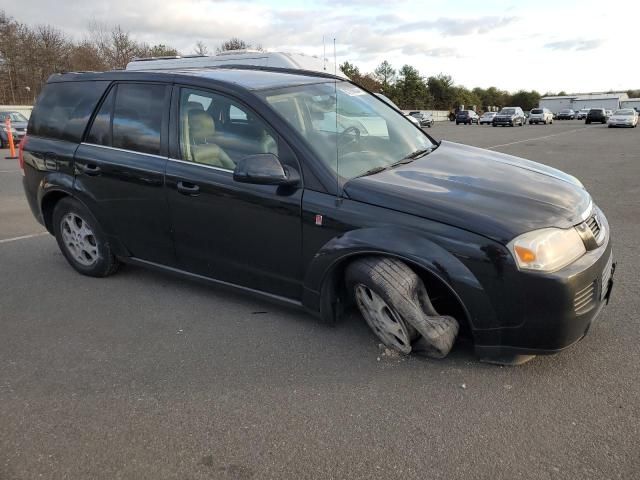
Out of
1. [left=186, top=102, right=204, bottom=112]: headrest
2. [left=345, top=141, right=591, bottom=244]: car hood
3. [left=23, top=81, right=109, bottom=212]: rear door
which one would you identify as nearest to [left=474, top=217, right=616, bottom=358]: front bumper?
[left=345, top=141, right=591, bottom=244]: car hood

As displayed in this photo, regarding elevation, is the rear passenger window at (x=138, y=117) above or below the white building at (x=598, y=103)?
below

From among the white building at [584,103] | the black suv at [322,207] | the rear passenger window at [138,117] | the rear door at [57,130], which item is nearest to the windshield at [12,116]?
the rear door at [57,130]

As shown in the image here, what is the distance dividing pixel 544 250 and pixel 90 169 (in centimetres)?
342

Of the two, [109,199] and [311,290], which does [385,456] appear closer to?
[311,290]

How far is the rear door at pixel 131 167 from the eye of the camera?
12.3 feet

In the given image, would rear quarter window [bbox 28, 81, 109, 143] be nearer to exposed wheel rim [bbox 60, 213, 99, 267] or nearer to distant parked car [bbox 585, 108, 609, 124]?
exposed wheel rim [bbox 60, 213, 99, 267]

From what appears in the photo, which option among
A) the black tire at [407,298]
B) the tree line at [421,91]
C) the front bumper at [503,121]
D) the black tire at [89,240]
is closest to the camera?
the black tire at [407,298]

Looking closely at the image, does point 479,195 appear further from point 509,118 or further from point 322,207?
point 509,118

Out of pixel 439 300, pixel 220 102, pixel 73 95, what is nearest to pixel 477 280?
pixel 439 300

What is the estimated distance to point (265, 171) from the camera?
3.03 metres

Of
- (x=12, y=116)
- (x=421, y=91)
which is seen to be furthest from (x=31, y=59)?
(x=421, y=91)

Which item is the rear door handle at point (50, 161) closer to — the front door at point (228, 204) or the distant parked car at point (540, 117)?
the front door at point (228, 204)

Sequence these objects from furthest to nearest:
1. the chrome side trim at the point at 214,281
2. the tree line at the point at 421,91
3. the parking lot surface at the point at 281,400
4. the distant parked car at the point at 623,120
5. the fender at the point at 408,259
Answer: the tree line at the point at 421,91, the distant parked car at the point at 623,120, the chrome side trim at the point at 214,281, the fender at the point at 408,259, the parking lot surface at the point at 281,400

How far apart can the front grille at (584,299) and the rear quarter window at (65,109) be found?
12.3ft
